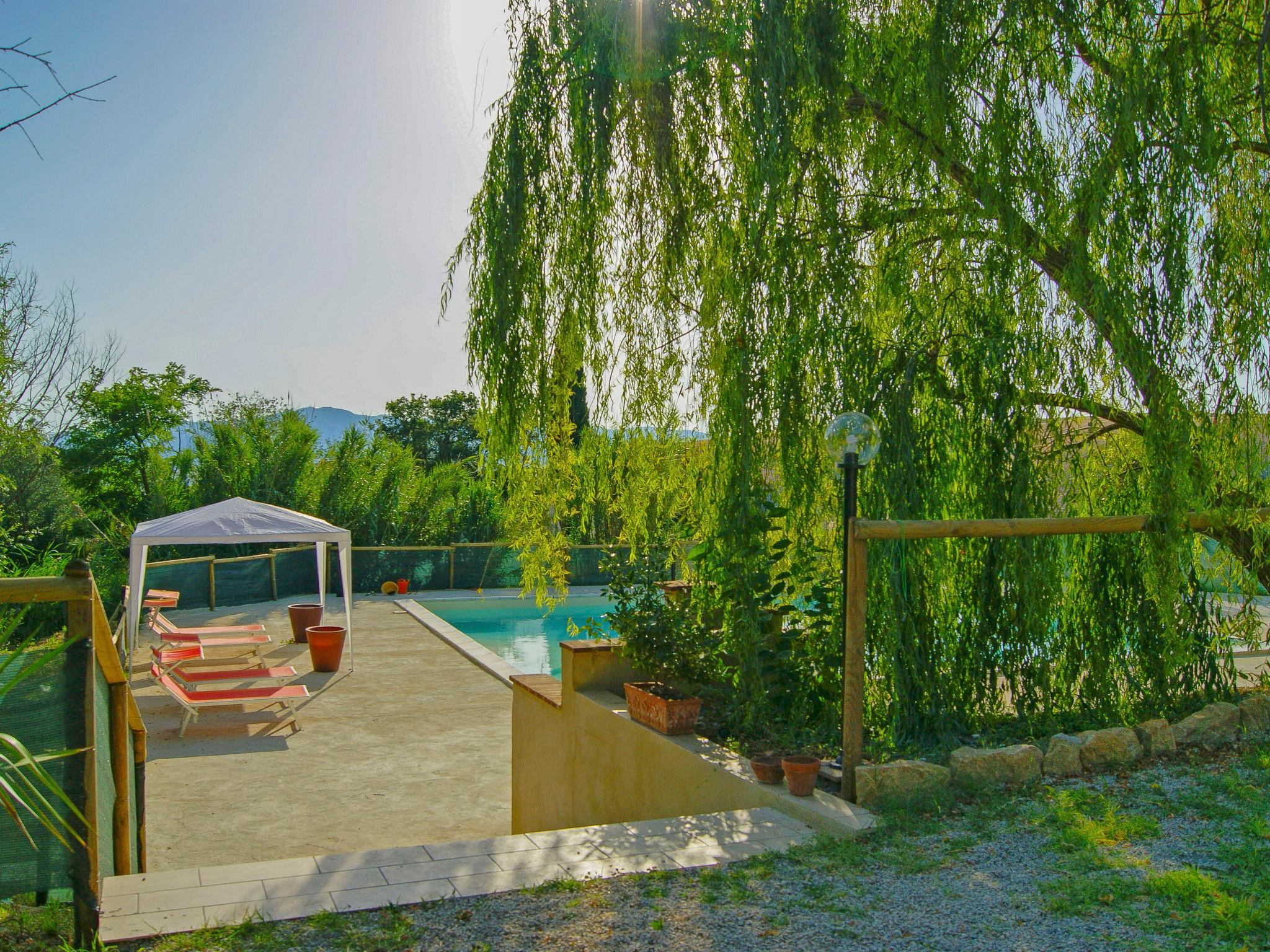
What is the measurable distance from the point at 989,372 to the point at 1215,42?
2.00 metres

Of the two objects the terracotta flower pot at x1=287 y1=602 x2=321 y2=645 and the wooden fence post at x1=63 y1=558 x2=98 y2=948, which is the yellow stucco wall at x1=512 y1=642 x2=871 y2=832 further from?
the terracotta flower pot at x1=287 y1=602 x2=321 y2=645

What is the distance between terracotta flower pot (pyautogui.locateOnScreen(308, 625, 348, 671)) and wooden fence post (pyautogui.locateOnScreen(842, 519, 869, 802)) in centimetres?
804

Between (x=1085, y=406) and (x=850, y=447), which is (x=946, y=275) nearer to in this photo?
(x=1085, y=406)

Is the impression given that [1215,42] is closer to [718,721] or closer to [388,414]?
[718,721]

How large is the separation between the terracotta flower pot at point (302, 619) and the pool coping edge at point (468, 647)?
161 cm

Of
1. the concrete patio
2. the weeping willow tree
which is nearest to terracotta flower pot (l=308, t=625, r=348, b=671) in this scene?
the concrete patio

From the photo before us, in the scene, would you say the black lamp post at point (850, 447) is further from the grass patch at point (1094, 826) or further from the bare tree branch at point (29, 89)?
the bare tree branch at point (29, 89)

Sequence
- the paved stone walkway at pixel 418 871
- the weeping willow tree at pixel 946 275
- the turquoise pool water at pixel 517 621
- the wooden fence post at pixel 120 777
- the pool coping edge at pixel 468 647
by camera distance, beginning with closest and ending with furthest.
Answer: the paved stone walkway at pixel 418 871, the wooden fence post at pixel 120 777, the weeping willow tree at pixel 946 275, the pool coping edge at pixel 468 647, the turquoise pool water at pixel 517 621

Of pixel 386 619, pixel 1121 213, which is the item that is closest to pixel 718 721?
pixel 1121 213

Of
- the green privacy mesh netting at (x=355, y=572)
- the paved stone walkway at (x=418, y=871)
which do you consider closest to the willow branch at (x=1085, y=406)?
the paved stone walkway at (x=418, y=871)

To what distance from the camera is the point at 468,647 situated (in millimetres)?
12406

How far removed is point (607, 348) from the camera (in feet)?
20.5

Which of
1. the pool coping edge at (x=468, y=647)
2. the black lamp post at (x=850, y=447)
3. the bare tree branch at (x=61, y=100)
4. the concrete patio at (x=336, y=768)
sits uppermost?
the bare tree branch at (x=61, y=100)

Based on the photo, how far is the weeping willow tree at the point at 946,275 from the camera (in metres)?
4.78
